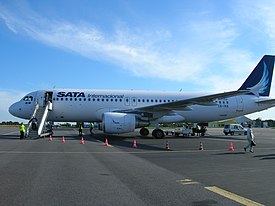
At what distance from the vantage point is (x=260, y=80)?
2972cm

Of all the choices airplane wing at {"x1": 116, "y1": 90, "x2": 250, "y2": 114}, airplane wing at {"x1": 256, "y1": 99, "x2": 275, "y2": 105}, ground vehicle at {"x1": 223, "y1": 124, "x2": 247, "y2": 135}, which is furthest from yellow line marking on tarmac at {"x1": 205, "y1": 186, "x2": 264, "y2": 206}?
ground vehicle at {"x1": 223, "y1": 124, "x2": 247, "y2": 135}

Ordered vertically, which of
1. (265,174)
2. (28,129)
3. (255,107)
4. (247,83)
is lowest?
(265,174)

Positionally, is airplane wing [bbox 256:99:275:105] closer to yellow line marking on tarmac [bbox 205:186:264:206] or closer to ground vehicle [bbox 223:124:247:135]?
ground vehicle [bbox 223:124:247:135]

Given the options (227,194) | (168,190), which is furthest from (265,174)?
(168,190)

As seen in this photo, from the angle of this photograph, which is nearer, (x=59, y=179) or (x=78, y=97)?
(x=59, y=179)

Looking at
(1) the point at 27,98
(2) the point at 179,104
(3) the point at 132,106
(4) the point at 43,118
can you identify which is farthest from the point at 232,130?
(1) the point at 27,98

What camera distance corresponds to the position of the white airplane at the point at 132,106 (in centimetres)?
2181

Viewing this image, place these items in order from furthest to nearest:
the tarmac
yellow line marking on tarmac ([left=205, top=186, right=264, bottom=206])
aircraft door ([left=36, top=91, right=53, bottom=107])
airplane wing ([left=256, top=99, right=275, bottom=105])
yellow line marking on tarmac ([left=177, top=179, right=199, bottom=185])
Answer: airplane wing ([left=256, top=99, right=275, bottom=105])
aircraft door ([left=36, top=91, right=53, bottom=107])
yellow line marking on tarmac ([left=177, top=179, right=199, bottom=185])
the tarmac
yellow line marking on tarmac ([left=205, top=186, right=264, bottom=206])

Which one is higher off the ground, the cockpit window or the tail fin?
the tail fin

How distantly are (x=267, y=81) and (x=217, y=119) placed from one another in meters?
6.95

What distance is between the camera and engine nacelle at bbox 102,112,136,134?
21344mm

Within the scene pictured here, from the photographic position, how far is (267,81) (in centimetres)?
2992

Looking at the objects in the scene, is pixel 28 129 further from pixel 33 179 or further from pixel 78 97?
pixel 33 179

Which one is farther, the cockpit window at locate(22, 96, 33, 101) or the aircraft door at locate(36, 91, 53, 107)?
the cockpit window at locate(22, 96, 33, 101)
